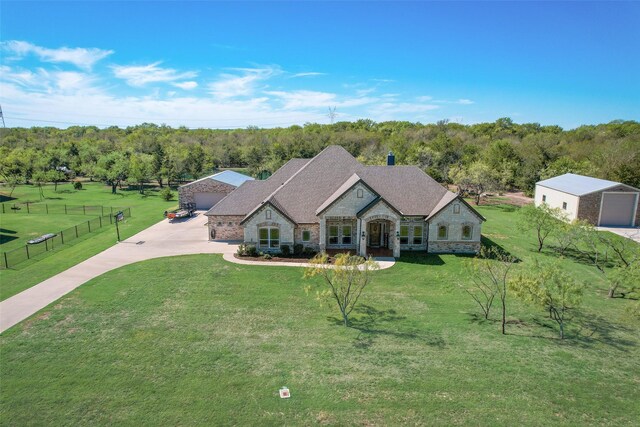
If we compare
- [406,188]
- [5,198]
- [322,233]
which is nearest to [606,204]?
[406,188]

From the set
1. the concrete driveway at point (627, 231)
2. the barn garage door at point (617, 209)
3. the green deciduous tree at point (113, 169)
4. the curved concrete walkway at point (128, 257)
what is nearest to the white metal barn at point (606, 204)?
the barn garage door at point (617, 209)

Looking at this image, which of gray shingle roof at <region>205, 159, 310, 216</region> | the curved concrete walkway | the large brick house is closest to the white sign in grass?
the curved concrete walkway

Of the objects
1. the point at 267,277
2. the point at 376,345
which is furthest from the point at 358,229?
the point at 376,345

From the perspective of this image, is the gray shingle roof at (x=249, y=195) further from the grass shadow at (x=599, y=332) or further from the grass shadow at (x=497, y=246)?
the grass shadow at (x=599, y=332)

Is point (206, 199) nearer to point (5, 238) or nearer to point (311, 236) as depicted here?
point (5, 238)

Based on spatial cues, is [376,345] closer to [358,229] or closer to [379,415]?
[379,415]
